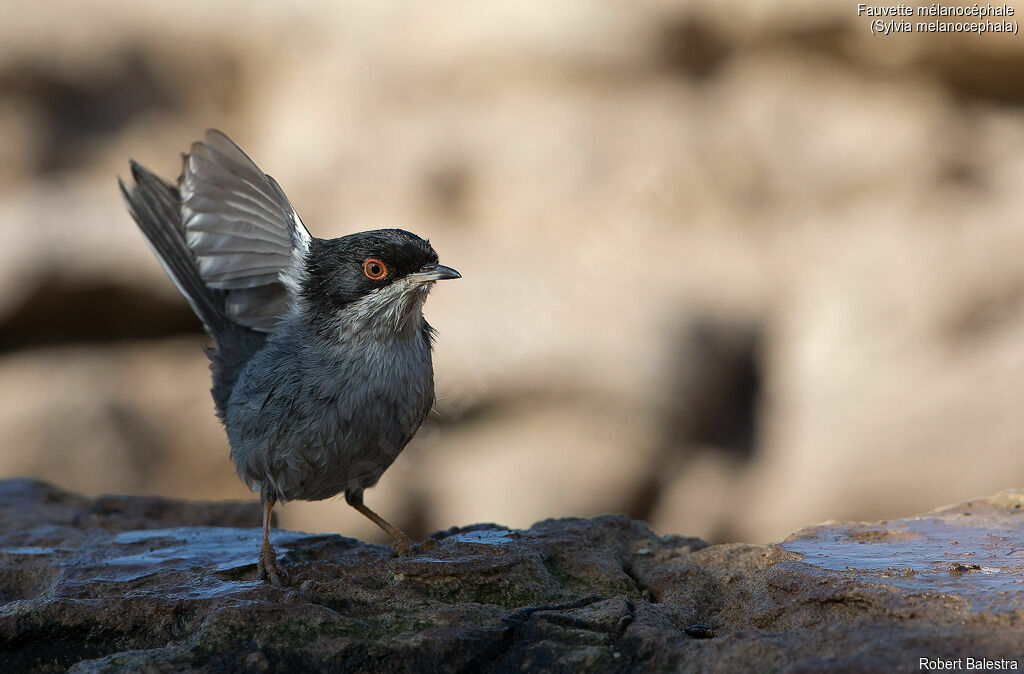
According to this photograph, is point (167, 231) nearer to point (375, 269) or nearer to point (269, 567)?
point (375, 269)

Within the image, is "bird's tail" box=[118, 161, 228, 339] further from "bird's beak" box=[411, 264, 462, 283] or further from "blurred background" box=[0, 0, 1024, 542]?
"blurred background" box=[0, 0, 1024, 542]

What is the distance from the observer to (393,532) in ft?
14.5

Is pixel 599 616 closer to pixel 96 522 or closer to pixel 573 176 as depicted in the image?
pixel 96 522

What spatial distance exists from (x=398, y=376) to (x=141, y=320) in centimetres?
783

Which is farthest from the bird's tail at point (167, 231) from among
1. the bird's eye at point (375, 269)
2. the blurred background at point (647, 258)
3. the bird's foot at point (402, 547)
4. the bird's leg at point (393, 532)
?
the blurred background at point (647, 258)

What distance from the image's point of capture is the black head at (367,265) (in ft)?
13.6

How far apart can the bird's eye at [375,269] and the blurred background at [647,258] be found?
5398mm

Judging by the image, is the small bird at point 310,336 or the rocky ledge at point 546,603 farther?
the small bird at point 310,336

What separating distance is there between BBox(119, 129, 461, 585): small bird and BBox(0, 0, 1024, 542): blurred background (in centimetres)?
519

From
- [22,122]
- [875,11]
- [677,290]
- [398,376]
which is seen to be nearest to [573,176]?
[677,290]

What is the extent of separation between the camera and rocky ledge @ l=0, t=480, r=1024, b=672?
2.86 metres

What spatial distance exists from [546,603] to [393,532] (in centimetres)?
110

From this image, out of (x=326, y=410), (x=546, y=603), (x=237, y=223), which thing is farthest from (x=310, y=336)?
(x=546, y=603)

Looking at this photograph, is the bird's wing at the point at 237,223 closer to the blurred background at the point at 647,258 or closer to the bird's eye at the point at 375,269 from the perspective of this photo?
the bird's eye at the point at 375,269
